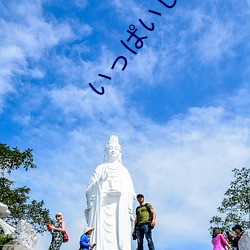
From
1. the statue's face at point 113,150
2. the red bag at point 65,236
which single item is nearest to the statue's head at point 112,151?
the statue's face at point 113,150

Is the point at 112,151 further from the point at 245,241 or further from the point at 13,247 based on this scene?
the point at 245,241

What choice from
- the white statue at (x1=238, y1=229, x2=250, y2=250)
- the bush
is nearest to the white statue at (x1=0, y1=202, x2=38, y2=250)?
the bush

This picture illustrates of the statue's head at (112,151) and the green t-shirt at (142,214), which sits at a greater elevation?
the statue's head at (112,151)

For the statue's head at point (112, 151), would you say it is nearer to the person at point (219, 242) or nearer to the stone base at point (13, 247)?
the stone base at point (13, 247)

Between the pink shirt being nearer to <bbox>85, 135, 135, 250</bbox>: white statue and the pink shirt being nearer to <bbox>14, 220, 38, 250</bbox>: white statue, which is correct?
<bbox>85, 135, 135, 250</bbox>: white statue

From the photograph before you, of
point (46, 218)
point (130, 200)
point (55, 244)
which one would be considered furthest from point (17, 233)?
point (46, 218)

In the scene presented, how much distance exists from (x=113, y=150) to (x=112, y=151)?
4 cm

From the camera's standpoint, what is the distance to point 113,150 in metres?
14.9

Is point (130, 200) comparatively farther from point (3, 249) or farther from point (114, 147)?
point (3, 249)

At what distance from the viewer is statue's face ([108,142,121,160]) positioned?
48.8 feet

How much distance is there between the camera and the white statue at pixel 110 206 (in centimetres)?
1380

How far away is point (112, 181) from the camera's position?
1430cm

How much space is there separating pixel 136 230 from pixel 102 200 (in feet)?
10.7

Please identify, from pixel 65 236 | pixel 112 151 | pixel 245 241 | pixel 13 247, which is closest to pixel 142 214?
pixel 65 236
